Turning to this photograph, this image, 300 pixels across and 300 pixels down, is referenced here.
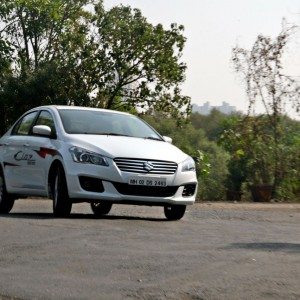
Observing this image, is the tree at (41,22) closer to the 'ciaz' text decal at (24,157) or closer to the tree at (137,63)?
the tree at (137,63)

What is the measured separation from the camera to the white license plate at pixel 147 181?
581 inches

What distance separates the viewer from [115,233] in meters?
12.3

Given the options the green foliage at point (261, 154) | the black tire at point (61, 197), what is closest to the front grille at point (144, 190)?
the black tire at point (61, 197)

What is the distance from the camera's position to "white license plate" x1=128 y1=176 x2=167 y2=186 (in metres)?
14.8

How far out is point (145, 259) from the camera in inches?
388

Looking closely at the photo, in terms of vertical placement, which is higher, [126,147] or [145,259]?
[126,147]

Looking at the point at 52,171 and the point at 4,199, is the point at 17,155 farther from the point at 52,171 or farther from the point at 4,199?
the point at 52,171

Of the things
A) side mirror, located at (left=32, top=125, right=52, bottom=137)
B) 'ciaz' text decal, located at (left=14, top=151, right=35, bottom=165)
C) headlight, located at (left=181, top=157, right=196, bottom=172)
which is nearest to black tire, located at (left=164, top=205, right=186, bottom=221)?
headlight, located at (left=181, top=157, right=196, bottom=172)

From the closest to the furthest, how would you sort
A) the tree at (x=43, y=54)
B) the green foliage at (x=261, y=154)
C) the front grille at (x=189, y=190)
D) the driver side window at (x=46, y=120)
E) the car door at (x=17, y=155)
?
the front grille at (x=189, y=190)
the driver side window at (x=46, y=120)
the car door at (x=17, y=155)
the green foliage at (x=261, y=154)
the tree at (x=43, y=54)

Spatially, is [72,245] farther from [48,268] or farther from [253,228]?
[253,228]

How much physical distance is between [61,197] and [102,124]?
1.37 m

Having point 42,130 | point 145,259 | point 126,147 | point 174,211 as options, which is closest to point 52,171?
point 42,130

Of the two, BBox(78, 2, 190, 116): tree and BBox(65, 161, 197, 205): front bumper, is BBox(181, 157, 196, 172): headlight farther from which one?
BBox(78, 2, 190, 116): tree

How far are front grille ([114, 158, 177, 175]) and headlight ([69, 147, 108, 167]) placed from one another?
16 centimetres
